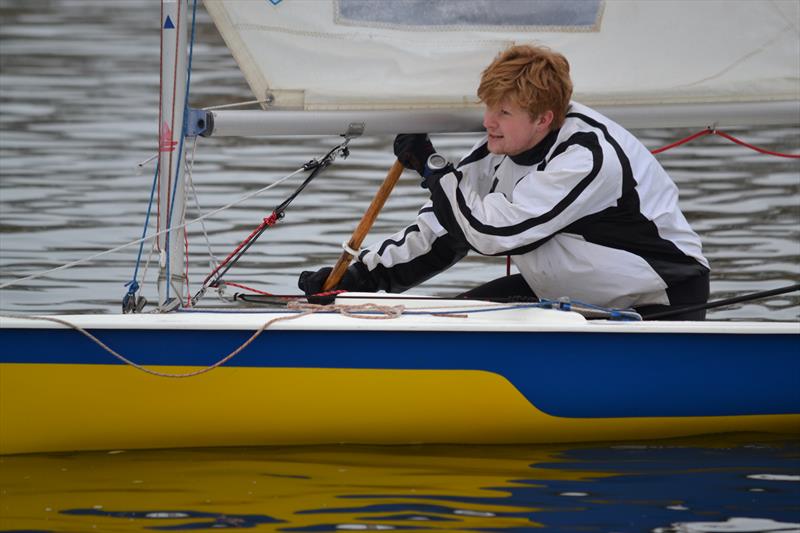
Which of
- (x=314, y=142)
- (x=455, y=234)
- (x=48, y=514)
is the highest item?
(x=314, y=142)

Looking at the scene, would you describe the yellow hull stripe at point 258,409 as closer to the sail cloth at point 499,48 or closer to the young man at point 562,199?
the young man at point 562,199

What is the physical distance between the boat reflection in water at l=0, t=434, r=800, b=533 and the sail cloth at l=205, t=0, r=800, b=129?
1.09 m

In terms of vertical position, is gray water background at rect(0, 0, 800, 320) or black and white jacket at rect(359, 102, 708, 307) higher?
gray water background at rect(0, 0, 800, 320)

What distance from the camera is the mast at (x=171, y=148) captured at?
4.67m

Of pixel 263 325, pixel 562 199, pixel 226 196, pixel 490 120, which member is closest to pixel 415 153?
pixel 490 120

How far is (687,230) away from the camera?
15.5 ft

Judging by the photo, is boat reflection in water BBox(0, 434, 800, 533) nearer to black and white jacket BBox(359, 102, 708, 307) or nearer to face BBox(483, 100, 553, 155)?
black and white jacket BBox(359, 102, 708, 307)

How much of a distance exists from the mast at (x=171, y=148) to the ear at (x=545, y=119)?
1.01 metres

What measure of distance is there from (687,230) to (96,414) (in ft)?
5.69

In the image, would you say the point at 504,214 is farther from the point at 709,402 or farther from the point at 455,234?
the point at 709,402

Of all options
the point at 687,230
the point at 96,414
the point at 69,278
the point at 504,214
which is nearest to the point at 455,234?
the point at 504,214

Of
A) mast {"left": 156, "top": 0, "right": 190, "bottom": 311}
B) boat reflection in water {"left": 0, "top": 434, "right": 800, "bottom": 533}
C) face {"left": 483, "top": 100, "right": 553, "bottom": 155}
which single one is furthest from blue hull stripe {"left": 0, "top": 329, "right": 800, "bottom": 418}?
face {"left": 483, "top": 100, "right": 553, "bottom": 155}

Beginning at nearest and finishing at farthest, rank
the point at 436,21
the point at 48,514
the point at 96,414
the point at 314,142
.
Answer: the point at 48,514, the point at 96,414, the point at 436,21, the point at 314,142

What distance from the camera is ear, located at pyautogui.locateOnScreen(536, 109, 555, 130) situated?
457cm
